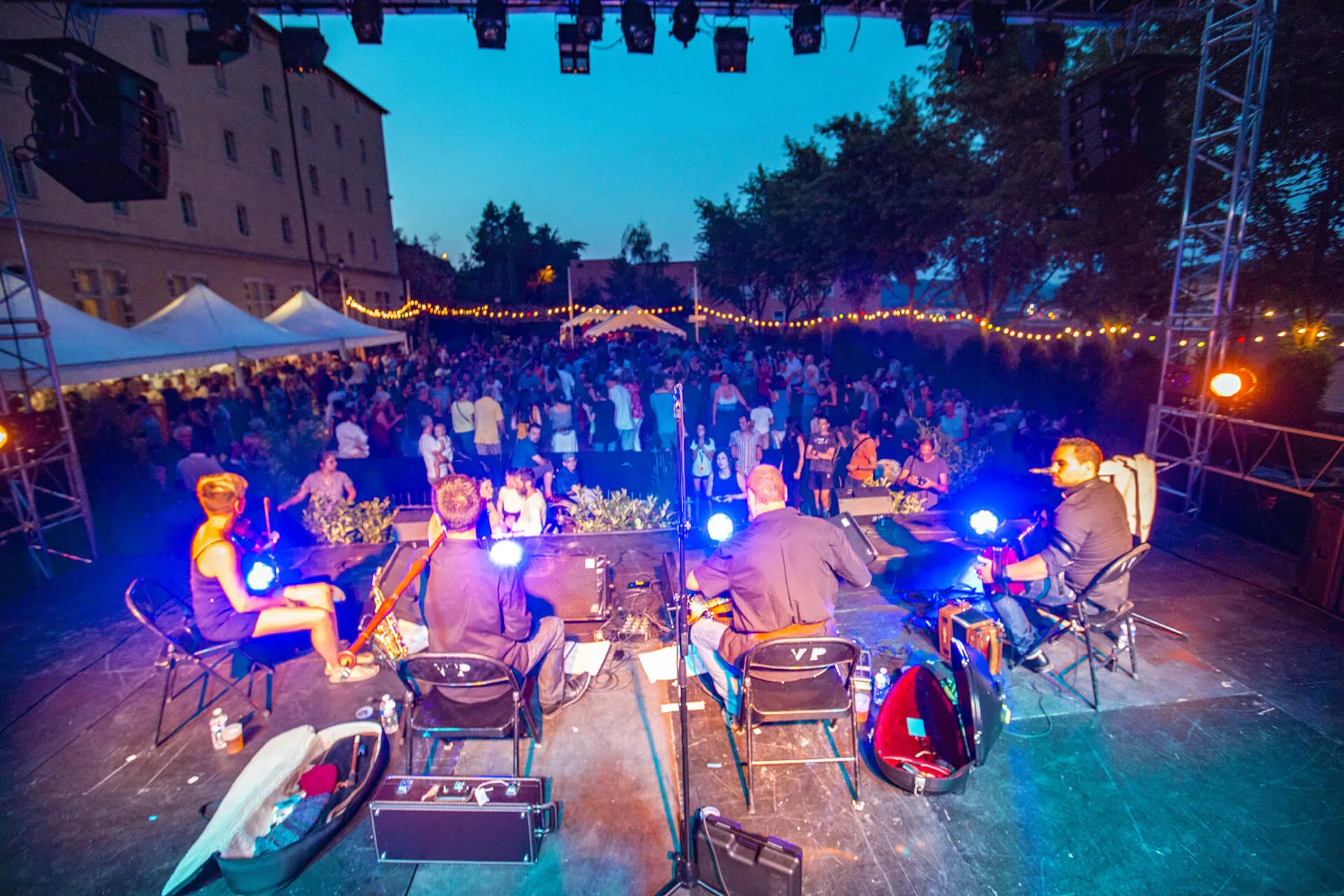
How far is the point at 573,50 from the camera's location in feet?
23.0

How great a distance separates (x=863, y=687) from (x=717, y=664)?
102cm

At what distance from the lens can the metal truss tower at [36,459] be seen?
5.94 metres

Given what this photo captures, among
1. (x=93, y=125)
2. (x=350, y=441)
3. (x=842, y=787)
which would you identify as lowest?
(x=842, y=787)

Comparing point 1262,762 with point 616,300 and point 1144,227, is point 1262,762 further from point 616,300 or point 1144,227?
point 616,300

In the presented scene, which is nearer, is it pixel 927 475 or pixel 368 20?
pixel 368 20

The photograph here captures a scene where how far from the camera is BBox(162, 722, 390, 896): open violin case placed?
2.72m

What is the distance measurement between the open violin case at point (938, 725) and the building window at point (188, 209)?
23.2m

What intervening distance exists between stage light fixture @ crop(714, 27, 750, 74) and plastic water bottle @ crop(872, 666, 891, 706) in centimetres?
647

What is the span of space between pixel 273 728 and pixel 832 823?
3.29m

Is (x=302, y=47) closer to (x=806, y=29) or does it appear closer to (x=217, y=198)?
(x=806, y=29)

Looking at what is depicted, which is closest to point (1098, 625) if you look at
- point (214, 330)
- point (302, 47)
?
point (302, 47)

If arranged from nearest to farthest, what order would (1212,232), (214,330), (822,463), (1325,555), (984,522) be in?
(984,522)
(1325,555)
(822,463)
(1212,232)
(214,330)

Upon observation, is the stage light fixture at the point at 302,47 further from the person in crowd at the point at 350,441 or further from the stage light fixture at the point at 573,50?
the person in crowd at the point at 350,441

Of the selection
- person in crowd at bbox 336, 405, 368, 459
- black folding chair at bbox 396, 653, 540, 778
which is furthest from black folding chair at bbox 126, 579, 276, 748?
person in crowd at bbox 336, 405, 368, 459
